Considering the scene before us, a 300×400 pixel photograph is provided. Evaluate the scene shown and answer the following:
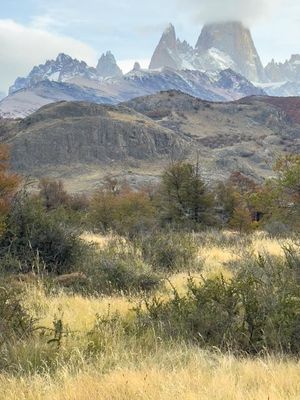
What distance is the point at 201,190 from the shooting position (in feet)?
71.7

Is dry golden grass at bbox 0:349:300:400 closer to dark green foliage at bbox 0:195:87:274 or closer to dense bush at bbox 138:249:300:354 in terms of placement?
dense bush at bbox 138:249:300:354

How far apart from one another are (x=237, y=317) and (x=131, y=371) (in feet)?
4.87

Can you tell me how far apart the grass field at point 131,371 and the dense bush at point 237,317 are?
28 centimetres

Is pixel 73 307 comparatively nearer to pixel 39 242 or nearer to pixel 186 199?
pixel 39 242

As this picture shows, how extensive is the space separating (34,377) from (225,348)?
1.81 meters

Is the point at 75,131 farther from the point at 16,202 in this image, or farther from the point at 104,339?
the point at 104,339

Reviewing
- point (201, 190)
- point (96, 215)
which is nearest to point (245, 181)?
point (96, 215)

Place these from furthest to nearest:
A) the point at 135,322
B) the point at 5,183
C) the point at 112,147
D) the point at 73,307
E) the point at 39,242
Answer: the point at 112,147, the point at 5,183, the point at 39,242, the point at 73,307, the point at 135,322

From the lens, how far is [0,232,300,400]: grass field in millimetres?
3391

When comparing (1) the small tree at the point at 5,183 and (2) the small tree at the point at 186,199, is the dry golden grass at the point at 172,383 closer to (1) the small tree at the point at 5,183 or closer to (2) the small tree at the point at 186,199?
(1) the small tree at the point at 5,183

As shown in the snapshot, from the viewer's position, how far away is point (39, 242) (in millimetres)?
9102

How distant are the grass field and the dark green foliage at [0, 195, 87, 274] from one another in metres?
3.20

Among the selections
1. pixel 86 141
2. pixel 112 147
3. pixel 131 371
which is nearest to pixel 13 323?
pixel 131 371

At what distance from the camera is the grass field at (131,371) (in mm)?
3391
